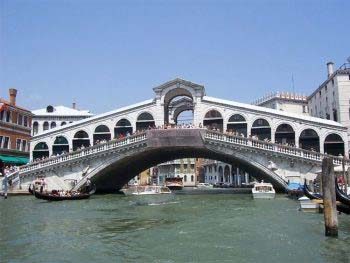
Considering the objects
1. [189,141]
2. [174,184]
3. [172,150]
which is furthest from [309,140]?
[174,184]

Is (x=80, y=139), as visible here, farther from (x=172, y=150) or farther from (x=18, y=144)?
(x=172, y=150)

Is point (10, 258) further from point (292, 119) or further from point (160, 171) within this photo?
point (160, 171)

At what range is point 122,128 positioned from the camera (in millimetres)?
28688

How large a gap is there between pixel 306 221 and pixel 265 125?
1451 cm

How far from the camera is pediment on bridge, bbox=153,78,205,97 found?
89.7 ft

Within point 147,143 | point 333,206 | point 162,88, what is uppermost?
point 162,88

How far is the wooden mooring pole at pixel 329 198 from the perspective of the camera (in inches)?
388

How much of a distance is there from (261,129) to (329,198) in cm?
1746

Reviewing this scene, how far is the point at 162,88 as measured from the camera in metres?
27.6

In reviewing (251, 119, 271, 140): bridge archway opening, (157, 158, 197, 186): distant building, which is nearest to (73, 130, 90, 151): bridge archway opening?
(251, 119, 271, 140): bridge archway opening

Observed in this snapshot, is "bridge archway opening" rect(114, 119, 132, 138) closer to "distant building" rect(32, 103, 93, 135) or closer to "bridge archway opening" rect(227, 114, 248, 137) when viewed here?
"bridge archway opening" rect(227, 114, 248, 137)

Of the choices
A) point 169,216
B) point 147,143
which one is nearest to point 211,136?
point 147,143

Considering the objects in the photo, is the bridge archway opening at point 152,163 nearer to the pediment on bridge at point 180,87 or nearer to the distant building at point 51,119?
the pediment on bridge at point 180,87

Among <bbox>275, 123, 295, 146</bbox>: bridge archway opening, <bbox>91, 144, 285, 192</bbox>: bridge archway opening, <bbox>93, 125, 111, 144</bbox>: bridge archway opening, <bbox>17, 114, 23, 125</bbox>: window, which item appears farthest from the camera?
<bbox>17, 114, 23, 125</bbox>: window
